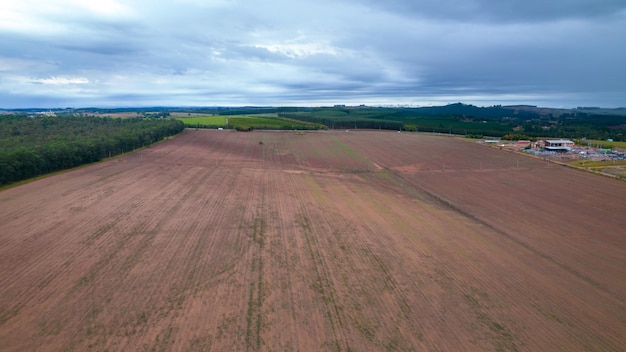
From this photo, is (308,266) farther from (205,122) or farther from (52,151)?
(205,122)

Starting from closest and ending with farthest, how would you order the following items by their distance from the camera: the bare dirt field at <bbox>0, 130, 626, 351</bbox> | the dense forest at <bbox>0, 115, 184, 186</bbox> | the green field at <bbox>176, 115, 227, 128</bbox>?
1. the bare dirt field at <bbox>0, 130, 626, 351</bbox>
2. the dense forest at <bbox>0, 115, 184, 186</bbox>
3. the green field at <bbox>176, 115, 227, 128</bbox>

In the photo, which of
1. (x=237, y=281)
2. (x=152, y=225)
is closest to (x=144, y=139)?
(x=152, y=225)

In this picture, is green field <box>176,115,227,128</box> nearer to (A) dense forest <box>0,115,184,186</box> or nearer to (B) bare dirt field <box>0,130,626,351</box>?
(A) dense forest <box>0,115,184,186</box>

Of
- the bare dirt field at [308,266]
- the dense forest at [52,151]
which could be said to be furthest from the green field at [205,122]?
the bare dirt field at [308,266]

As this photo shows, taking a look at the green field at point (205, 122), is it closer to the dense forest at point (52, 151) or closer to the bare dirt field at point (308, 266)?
the dense forest at point (52, 151)

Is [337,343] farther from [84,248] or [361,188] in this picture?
[361,188]

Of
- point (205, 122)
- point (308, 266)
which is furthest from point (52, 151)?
point (205, 122)

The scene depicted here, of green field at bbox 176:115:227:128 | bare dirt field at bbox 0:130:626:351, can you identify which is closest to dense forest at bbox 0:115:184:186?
bare dirt field at bbox 0:130:626:351

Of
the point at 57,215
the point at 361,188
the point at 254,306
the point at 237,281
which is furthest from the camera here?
the point at 361,188
